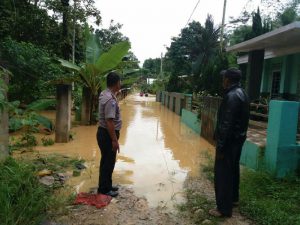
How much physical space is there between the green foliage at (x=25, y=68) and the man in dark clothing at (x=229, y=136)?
8.91 m

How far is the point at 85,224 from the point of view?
3.83 metres

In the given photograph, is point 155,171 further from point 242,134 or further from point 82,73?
point 82,73

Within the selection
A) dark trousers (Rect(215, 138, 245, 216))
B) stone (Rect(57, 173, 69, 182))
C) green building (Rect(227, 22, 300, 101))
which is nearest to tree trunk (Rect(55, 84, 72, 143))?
stone (Rect(57, 173, 69, 182))

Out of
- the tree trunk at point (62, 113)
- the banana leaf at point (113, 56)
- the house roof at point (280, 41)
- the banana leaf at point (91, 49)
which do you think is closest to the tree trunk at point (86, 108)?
the banana leaf at point (91, 49)

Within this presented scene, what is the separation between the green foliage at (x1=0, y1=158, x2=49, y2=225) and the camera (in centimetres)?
341

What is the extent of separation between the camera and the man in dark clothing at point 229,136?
13.0 ft

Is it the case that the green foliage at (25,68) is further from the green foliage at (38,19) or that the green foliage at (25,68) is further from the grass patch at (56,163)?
the grass patch at (56,163)

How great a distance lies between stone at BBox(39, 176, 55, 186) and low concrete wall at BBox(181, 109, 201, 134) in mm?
7388

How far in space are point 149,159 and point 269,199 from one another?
3.53 metres

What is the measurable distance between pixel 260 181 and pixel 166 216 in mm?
1804

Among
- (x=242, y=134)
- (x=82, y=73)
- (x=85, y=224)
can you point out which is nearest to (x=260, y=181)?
(x=242, y=134)

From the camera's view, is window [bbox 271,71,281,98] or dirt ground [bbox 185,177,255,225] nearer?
dirt ground [bbox 185,177,255,225]

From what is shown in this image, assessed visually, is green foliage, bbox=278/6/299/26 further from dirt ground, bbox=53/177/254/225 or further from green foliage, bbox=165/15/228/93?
dirt ground, bbox=53/177/254/225

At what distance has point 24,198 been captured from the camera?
373cm
